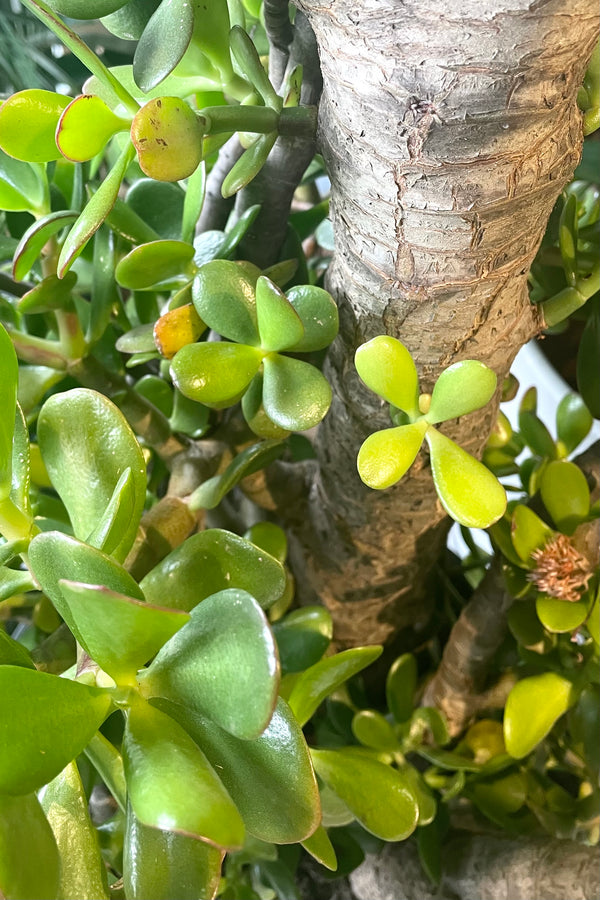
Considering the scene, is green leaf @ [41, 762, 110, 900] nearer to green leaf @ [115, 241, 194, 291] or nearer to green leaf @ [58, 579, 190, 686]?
green leaf @ [58, 579, 190, 686]

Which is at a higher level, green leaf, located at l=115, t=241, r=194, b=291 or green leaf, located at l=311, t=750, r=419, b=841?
green leaf, located at l=115, t=241, r=194, b=291

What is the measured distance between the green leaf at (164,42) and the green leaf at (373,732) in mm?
499

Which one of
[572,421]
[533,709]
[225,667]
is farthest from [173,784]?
[572,421]

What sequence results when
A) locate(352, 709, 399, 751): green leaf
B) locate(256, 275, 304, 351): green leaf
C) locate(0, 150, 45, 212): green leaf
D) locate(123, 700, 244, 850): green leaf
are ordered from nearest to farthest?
locate(123, 700, 244, 850): green leaf → locate(256, 275, 304, 351): green leaf → locate(0, 150, 45, 212): green leaf → locate(352, 709, 399, 751): green leaf

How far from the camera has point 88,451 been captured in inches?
16.1

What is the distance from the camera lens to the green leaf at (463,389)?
1.20 ft

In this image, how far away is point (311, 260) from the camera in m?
0.78

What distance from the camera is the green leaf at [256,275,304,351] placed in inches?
14.4

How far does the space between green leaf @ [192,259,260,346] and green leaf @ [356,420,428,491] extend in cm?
10

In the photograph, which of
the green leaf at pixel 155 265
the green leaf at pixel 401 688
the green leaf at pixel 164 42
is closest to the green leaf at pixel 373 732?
the green leaf at pixel 401 688

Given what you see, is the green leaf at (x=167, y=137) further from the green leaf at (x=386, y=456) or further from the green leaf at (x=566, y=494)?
the green leaf at (x=566, y=494)

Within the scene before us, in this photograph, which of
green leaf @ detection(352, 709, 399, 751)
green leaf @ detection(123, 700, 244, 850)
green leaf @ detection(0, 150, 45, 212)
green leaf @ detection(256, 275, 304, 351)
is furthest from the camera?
green leaf @ detection(352, 709, 399, 751)

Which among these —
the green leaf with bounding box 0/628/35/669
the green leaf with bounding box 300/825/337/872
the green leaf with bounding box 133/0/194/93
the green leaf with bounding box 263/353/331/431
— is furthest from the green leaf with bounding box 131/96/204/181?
the green leaf with bounding box 300/825/337/872

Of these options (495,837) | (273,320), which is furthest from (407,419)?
(495,837)
